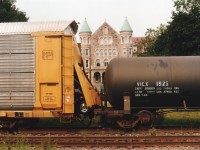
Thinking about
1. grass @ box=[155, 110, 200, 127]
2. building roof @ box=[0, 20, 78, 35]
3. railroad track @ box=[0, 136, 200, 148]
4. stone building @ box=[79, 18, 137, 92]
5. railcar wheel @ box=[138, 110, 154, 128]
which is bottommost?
railroad track @ box=[0, 136, 200, 148]

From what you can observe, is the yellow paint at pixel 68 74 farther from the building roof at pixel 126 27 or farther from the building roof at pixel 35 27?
the building roof at pixel 126 27

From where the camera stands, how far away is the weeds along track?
1182 centimetres

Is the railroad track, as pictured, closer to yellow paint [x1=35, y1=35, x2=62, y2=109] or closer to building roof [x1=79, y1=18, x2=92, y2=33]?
yellow paint [x1=35, y1=35, x2=62, y2=109]

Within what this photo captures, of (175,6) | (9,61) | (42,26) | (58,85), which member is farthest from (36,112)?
(175,6)

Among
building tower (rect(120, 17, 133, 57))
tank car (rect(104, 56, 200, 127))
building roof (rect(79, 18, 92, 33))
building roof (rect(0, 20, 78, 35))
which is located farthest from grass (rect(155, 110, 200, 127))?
building roof (rect(79, 18, 92, 33))

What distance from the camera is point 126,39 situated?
112 metres

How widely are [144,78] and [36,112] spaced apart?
4.59 m

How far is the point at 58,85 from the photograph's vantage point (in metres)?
13.9

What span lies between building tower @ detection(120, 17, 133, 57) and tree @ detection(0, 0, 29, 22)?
66695 mm

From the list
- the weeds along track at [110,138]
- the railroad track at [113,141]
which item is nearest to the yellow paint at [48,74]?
the weeds along track at [110,138]

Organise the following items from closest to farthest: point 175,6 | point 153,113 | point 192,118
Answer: point 153,113
point 192,118
point 175,6

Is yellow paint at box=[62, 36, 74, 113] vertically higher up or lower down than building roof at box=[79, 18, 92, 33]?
lower down

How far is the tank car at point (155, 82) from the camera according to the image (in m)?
14.2

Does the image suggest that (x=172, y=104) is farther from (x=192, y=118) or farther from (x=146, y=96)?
(x=192, y=118)
